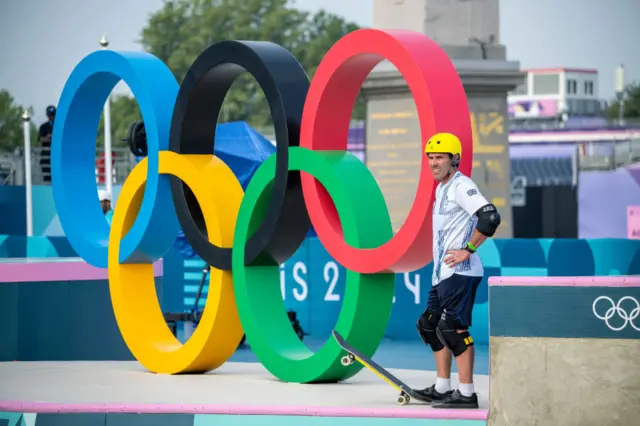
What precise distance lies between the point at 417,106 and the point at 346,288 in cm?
171

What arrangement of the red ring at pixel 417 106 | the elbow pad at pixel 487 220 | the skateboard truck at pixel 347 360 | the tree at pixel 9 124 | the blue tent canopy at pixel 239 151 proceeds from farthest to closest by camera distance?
the tree at pixel 9 124 → the blue tent canopy at pixel 239 151 → the skateboard truck at pixel 347 360 → the red ring at pixel 417 106 → the elbow pad at pixel 487 220

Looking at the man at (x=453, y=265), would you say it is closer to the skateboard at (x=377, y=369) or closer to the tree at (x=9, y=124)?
the skateboard at (x=377, y=369)

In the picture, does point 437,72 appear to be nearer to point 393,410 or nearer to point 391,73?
point 393,410

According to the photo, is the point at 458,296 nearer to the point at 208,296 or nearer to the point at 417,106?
the point at 417,106

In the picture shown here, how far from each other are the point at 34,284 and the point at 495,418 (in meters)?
6.79

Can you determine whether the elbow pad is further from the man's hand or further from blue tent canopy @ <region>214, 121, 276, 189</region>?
blue tent canopy @ <region>214, 121, 276, 189</region>

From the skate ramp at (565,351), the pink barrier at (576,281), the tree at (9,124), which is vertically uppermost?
the tree at (9,124)

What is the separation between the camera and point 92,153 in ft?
48.0

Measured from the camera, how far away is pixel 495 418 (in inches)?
355

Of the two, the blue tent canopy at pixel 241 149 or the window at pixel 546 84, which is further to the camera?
the window at pixel 546 84

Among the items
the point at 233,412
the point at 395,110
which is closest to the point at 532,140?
the point at 395,110

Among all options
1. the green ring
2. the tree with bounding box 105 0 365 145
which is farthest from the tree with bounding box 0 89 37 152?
the green ring

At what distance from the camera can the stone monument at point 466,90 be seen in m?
23.9

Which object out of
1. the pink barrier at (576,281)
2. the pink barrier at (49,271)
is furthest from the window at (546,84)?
the pink barrier at (576,281)
